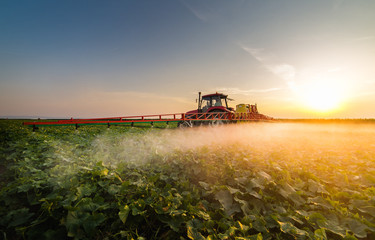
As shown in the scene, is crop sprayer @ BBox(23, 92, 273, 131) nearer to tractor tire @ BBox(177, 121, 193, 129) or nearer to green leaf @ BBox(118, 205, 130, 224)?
tractor tire @ BBox(177, 121, 193, 129)

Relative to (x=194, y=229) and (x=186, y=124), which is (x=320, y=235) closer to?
(x=194, y=229)

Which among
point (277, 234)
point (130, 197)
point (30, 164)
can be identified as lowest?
point (277, 234)

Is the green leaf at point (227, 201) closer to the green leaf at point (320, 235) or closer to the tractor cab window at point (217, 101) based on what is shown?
the green leaf at point (320, 235)

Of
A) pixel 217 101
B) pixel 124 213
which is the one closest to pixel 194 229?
pixel 124 213

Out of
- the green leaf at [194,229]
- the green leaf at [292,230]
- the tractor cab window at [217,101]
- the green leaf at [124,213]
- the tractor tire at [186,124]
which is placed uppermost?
the tractor cab window at [217,101]

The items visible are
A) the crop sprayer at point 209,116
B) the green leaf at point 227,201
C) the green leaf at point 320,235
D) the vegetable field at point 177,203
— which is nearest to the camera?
the green leaf at point 320,235

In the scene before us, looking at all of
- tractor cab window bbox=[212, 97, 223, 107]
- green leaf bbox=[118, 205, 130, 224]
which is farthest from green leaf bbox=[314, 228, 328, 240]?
tractor cab window bbox=[212, 97, 223, 107]

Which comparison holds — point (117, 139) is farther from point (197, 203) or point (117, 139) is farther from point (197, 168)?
point (197, 203)

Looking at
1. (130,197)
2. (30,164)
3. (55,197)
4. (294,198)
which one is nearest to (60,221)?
(55,197)

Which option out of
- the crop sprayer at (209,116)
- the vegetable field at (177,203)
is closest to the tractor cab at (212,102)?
the crop sprayer at (209,116)

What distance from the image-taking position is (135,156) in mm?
4414

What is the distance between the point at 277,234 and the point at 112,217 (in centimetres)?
211

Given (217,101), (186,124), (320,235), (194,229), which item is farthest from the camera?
(217,101)

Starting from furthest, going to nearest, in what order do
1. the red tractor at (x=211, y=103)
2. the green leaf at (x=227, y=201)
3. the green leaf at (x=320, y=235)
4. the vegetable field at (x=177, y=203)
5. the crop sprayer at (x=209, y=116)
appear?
the red tractor at (x=211, y=103)
the crop sprayer at (x=209, y=116)
the green leaf at (x=227, y=201)
the vegetable field at (x=177, y=203)
the green leaf at (x=320, y=235)
